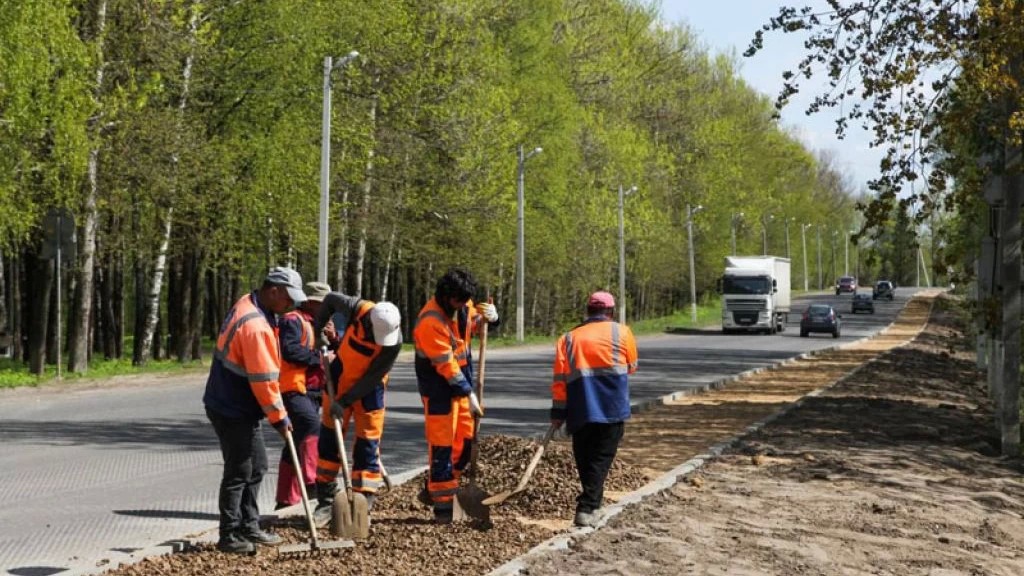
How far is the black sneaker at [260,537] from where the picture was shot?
7.92 m

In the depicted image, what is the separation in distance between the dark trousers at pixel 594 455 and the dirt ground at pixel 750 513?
0.73 feet

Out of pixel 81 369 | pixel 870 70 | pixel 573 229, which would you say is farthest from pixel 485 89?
pixel 870 70

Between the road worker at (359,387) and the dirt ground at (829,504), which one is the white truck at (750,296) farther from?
the road worker at (359,387)

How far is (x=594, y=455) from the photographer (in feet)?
29.8

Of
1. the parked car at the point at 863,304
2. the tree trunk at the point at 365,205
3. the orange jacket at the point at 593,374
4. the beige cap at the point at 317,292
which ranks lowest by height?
the orange jacket at the point at 593,374

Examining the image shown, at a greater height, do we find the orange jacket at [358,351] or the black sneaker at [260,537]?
the orange jacket at [358,351]

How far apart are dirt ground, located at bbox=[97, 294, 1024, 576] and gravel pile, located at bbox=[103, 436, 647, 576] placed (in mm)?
18

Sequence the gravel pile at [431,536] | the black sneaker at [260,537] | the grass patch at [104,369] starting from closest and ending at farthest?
the gravel pile at [431,536]
the black sneaker at [260,537]
the grass patch at [104,369]

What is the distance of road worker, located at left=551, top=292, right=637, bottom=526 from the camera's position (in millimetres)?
8922

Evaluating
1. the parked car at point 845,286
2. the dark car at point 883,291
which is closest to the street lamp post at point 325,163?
the dark car at point 883,291

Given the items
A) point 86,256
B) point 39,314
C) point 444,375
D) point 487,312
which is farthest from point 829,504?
point 39,314

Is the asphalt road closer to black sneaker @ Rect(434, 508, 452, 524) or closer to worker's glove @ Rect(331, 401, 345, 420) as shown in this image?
worker's glove @ Rect(331, 401, 345, 420)

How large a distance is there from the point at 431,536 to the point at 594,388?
143 cm

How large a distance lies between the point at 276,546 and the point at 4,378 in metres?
→ 16.6
